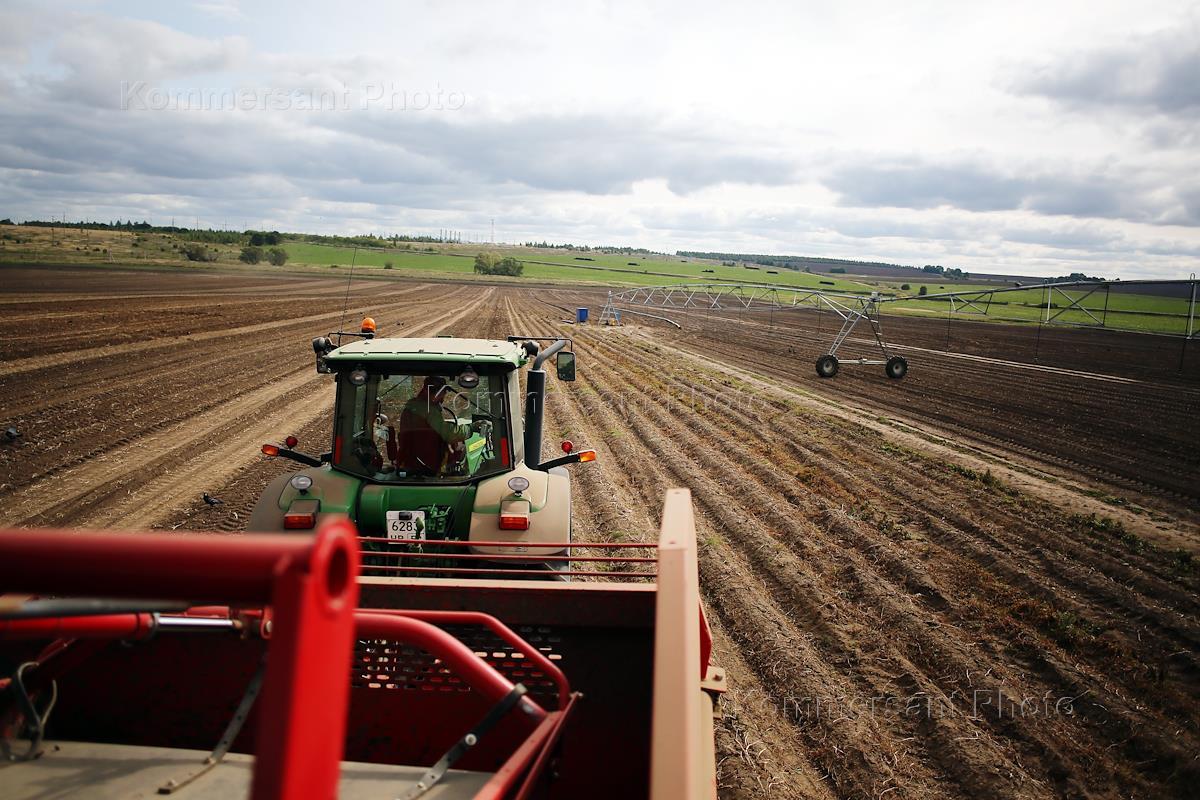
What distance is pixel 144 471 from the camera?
31.4 feet

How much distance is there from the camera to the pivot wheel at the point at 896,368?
21406mm

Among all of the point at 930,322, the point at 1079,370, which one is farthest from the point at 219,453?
the point at 930,322

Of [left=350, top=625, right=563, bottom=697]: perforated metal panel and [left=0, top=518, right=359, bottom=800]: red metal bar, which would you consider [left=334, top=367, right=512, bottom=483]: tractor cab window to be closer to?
[left=350, top=625, right=563, bottom=697]: perforated metal panel

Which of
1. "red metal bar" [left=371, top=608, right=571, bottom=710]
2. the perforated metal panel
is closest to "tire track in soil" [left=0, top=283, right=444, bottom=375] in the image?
the perforated metal panel

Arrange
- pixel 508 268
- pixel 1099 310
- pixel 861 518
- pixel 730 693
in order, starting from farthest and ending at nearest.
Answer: pixel 508 268 < pixel 1099 310 < pixel 861 518 < pixel 730 693

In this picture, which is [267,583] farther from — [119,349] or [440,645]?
[119,349]

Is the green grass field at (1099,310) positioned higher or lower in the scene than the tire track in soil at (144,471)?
higher

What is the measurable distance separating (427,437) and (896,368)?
1901 centimetres

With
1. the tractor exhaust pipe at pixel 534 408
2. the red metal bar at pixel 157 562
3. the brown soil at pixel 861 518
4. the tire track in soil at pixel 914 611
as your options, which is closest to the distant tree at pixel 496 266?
the brown soil at pixel 861 518

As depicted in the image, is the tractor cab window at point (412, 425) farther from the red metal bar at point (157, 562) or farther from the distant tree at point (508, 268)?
the distant tree at point (508, 268)

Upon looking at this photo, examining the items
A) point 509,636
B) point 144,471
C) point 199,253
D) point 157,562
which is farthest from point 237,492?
point 199,253

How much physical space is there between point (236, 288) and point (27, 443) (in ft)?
125

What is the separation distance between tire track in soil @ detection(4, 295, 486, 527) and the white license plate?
177 inches

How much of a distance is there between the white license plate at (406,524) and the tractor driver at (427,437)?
0.99 ft
